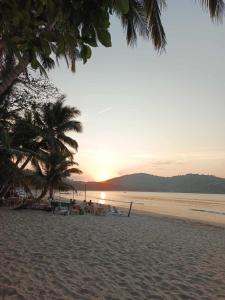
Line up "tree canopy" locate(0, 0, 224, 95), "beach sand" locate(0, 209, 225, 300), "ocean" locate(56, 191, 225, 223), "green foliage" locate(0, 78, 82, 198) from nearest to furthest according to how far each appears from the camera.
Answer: "tree canopy" locate(0, 0, 224, 95)
"beach sand" locate(0, 209, 225, 300)
"green foliage" locate(0, 78, 82, 198)
"ocean" locate(56, 191, 225, 223)

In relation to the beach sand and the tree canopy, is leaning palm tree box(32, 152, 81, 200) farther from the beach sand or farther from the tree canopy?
the tree canopy

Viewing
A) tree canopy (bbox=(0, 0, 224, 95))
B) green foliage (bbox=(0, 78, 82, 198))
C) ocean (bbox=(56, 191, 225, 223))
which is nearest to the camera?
tree canopy (bbox=(0, 0, 224, 95))

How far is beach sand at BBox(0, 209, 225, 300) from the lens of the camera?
5469 millimetres

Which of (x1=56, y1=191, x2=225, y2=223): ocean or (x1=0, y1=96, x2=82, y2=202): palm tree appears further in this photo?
(x1=56, y1=191, x2=225, y2=223): ocean

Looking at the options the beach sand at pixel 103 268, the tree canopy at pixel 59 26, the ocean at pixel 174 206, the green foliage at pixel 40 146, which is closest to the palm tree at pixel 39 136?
the green foliage at pixel 40 146

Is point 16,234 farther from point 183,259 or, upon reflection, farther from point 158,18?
point 158,18

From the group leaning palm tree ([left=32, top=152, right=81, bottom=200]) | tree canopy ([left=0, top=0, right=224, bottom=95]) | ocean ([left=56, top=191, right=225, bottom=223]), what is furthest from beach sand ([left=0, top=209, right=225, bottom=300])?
ocean ([left=56, top=191, right=225, bottom=223])

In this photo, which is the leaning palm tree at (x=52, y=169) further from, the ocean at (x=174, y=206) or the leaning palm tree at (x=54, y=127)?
the ocean at (x=174, y=206)

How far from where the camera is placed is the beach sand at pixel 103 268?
5.47 metres

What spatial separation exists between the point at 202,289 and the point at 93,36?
17.1 ft

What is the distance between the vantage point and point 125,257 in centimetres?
838

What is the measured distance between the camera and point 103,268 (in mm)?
7047

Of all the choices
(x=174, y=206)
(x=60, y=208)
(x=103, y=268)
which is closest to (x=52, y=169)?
(x=60, y=208)

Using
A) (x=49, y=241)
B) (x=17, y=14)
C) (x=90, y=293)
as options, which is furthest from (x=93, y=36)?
(x=49, y=241)
